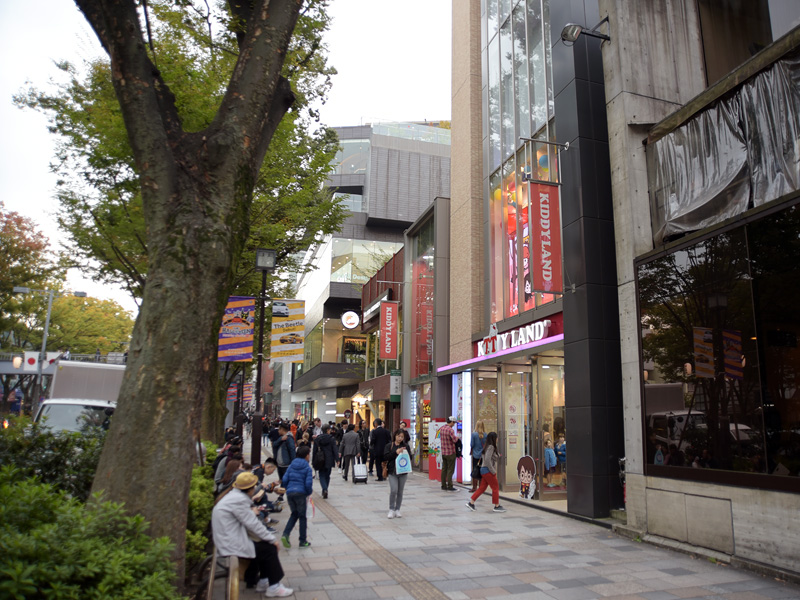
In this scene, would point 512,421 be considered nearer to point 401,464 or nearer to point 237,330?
point 401,464

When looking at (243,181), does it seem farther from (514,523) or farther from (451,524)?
(514,523)

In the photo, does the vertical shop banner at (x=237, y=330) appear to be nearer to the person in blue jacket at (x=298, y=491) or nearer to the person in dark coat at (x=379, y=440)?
the person in dark coat at (x=379, y=440)

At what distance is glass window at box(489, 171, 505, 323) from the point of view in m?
17.0

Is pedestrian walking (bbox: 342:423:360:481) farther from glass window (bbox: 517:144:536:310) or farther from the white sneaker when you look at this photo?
the white sneaker

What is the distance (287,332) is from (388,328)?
1139cm

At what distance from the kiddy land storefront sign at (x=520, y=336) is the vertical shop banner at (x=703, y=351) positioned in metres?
4.44

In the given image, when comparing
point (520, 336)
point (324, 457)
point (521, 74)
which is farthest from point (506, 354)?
point (521, 74)

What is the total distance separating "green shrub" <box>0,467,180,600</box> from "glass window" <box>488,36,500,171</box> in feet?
50.7

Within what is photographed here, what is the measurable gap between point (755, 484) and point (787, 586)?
1248 mm

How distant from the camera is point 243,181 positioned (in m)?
5.62

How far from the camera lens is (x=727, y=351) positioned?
817 centimetres

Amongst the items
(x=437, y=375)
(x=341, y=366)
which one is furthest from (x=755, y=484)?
(x=341, y=366)

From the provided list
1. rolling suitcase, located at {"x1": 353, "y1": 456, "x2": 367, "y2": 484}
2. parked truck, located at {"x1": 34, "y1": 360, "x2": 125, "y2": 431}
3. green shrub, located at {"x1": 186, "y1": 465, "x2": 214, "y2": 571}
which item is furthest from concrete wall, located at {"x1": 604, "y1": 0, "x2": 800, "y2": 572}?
parked truck, located at {"x1": 34, "y1": 360, "x2": 125, "y2": 431}

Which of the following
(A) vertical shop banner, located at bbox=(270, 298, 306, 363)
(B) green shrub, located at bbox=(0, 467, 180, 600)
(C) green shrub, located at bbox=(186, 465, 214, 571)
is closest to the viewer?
(B) green shrub, located at bbox=(0, 467, 180, 600)
